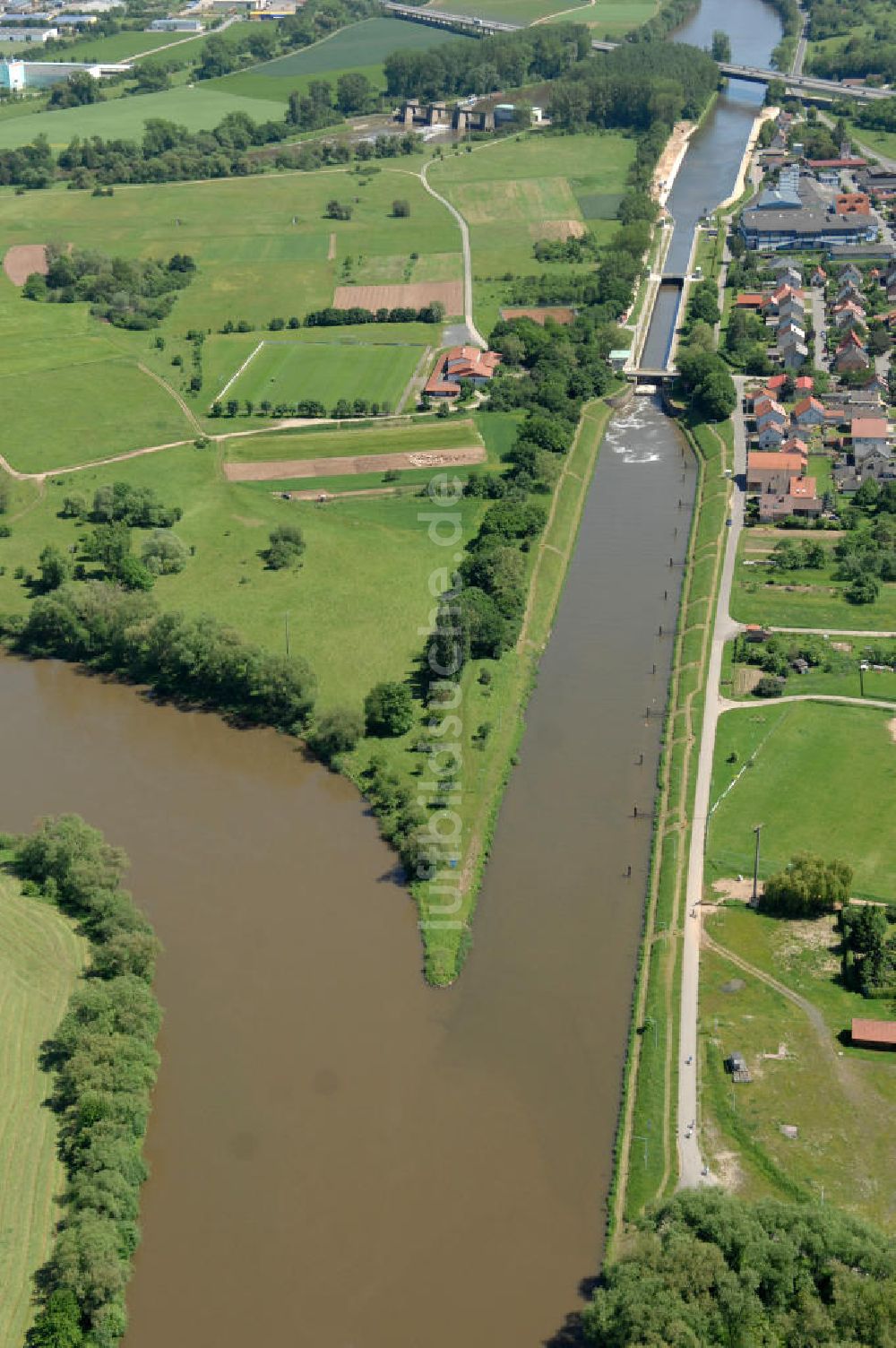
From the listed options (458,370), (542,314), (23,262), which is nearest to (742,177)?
(542,314)

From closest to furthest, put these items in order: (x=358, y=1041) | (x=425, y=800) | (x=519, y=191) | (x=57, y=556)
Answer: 1. (x=358, y=1041)
2. (x=425, y=800)
3. (x=57, y=556)
4. (x=519, y=191)

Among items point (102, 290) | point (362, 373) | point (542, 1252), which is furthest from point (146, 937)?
point (102, 290)

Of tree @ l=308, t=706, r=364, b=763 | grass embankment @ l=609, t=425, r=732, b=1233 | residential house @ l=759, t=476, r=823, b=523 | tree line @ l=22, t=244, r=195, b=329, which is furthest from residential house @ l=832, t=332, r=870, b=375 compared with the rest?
tree @ l=308, t=706, r=364, b=763

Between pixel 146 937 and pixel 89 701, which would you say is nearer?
pixel 146 937

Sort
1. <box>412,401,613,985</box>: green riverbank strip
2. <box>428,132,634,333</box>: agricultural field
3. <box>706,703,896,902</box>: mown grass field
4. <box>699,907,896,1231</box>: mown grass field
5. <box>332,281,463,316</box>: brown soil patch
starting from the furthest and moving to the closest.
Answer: <box>428,132,634,333</box>: agricultural field → <box>332,281,463,316</box>: brown soil patch → <box>706,703,896,902</box>: mown grass field → <box>412,401,613,985</box>: green riverbank strip → <box>699,907,896,1231</box>: mown grass field

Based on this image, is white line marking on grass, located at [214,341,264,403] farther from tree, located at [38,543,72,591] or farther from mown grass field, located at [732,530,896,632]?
mown grass field, located at [732,530,896,632]

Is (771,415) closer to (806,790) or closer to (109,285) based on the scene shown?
(806,790)

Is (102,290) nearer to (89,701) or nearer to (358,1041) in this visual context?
(89,701)
